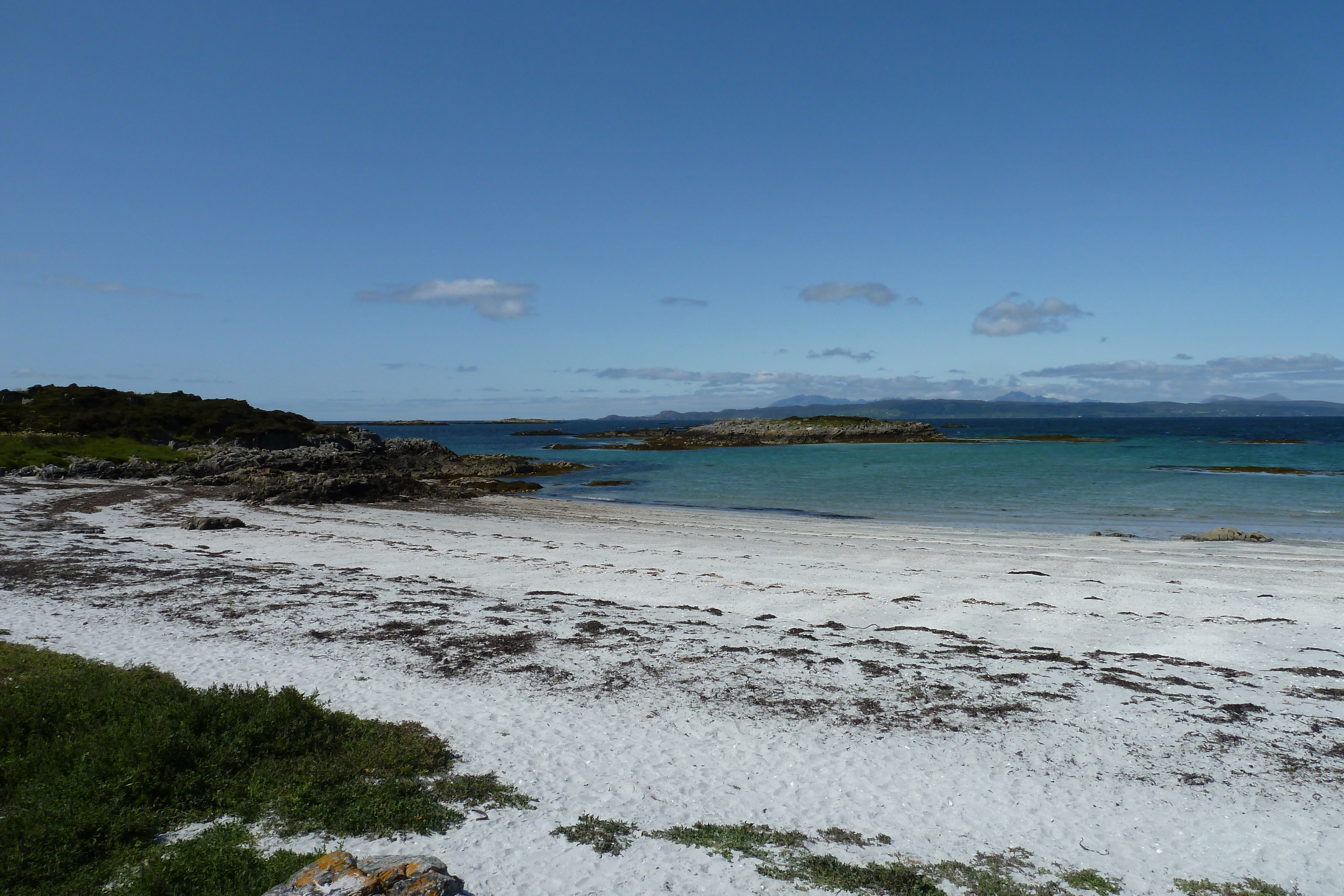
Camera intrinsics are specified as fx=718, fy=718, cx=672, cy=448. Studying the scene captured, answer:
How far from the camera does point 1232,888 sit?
610 cm

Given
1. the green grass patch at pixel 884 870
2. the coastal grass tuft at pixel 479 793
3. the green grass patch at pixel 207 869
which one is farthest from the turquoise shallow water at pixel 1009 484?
the green grass patch at pixel 207 869

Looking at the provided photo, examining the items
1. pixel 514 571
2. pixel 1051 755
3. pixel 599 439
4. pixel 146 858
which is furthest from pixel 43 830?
pixel 599 439

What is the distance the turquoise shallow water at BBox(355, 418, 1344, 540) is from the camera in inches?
1288

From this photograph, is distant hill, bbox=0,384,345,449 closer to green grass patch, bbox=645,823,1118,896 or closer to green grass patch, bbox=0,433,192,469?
green grass patch, bbox=0,433,192,469

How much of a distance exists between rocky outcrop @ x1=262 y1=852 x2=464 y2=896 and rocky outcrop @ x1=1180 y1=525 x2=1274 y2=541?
28.8m

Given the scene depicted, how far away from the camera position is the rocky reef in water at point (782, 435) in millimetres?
106562

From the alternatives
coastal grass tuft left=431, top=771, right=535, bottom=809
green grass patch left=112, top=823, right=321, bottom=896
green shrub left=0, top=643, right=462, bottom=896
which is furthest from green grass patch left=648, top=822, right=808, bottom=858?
green grass patch left=112, top=823, right=321, bottom=896

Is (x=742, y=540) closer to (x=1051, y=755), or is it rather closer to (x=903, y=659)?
(x=903, y=659)

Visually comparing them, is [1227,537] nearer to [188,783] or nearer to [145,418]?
[188,783]

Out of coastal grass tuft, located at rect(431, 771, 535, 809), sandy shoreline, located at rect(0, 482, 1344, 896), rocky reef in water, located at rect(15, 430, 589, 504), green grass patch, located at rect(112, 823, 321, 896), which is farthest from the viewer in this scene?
rocky reef in water, located at rect(15, 430, 589, 504)

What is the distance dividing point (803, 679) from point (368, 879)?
753 centimetres

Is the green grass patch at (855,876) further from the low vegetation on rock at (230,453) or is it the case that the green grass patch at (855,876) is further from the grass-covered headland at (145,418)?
the grass-covered headland at (145,418)

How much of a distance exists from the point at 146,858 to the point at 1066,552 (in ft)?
81.3

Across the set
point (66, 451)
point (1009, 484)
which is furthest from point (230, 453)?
point (1009, 484)
